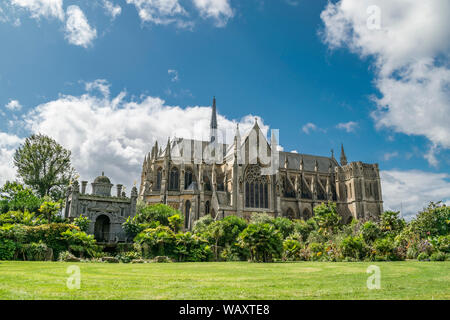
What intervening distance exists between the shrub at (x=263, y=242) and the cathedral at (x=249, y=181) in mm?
23355

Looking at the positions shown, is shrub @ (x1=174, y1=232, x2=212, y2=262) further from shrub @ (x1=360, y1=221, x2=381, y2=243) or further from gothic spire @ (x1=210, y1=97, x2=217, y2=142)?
gothic spire @ (x1=210, y1=97, x2=217, y2=142)

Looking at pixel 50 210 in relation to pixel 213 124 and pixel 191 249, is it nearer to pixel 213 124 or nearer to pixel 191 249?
pixel 191 249

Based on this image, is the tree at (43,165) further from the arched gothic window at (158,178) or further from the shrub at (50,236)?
the shrub at (50,236)

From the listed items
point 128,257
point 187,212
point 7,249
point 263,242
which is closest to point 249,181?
point 187,212

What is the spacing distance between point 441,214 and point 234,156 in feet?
98.1

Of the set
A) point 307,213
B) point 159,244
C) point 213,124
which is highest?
point 213,124

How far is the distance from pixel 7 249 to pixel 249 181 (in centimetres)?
3503

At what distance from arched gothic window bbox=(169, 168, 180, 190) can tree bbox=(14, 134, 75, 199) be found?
571 inches

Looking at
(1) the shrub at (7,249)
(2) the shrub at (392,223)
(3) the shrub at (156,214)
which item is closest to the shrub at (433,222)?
(2) the shrub at (392,223)

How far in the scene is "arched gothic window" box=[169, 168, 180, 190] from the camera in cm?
4956

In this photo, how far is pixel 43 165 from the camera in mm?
38625

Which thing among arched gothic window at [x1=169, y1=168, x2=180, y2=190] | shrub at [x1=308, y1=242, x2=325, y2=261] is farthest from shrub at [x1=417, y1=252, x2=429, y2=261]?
arched gothic window at [x1=169, y1=168, x2=180, y2=190]

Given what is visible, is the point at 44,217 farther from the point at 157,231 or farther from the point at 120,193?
the point at 157,231
